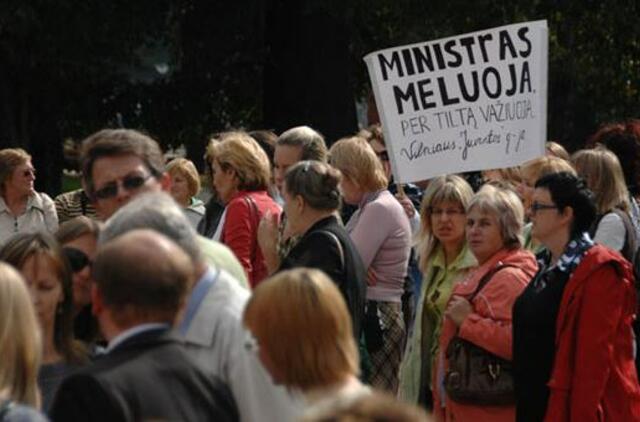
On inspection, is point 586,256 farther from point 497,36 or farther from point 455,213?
point 497,36

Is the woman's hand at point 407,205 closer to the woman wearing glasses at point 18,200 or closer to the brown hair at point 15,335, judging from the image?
the woman wearing glasses at point 18,200

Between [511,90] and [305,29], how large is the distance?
9.18m

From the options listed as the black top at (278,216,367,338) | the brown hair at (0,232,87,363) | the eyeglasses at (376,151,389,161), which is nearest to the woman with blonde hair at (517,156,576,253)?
the black top at (278,216,367,338)

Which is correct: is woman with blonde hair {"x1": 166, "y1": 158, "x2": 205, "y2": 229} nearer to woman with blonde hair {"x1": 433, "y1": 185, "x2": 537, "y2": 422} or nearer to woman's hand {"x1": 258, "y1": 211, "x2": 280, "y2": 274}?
woman's hand {"x1": 258, "y1": 211, "x2": 280, "y2": 274}

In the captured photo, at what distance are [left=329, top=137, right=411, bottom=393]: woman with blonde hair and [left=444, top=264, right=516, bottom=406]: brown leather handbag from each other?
1141mm

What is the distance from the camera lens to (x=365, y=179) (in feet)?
30.6

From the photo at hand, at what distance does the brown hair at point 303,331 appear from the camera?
4750 millimetres

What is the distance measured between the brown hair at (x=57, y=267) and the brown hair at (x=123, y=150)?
286 mm

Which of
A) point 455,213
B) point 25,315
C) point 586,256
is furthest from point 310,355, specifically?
point 455,213

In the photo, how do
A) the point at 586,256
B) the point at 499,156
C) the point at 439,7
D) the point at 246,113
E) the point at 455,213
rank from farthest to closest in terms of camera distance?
the point at 246,113, the point at 439,7, the point at 499,156, the point at 455,213, the point at 586,256

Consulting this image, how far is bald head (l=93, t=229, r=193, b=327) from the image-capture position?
452cm

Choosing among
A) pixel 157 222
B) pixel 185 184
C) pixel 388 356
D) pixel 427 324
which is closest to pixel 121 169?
pixel 157 222

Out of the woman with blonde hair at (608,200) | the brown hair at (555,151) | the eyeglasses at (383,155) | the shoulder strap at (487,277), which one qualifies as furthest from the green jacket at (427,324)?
the eyeglasses at (383,155)

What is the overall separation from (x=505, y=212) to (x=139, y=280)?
12.6 feet
